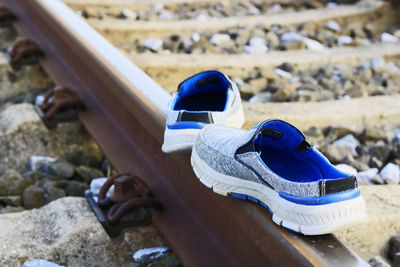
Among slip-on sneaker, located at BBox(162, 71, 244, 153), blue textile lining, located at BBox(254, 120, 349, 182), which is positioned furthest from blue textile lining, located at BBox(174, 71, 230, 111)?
blue textile lining, located at BBox(254, 120, 349, 182)

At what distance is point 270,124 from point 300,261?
0.48 metres

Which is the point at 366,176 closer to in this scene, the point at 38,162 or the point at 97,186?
the point at 97,186

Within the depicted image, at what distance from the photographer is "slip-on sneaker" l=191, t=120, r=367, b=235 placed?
5.63 feet

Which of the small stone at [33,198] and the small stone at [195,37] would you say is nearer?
the small stone at [33,198]

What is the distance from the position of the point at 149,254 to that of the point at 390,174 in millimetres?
A: 1088

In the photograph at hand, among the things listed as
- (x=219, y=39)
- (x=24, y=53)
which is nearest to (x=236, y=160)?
(x=24, y=53)

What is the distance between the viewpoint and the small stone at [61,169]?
2.93 m

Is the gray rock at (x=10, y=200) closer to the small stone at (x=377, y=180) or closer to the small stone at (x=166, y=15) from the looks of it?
the small stone at (x=377, y=180)

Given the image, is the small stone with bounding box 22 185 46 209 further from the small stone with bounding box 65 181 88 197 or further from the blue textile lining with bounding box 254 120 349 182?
the blue textile lining with bounding box 254 120 349 182

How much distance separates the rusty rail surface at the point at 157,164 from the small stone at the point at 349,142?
2.90ft

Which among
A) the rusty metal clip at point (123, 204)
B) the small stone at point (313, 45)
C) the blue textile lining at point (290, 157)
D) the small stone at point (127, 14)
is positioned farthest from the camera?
the small stone at point (127, 14)

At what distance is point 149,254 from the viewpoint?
2264mm

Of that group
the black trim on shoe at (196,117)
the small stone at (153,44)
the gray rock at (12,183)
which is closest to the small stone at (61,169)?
the gray rock at (12,183)

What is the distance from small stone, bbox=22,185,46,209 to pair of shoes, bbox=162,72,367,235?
75 centimetres
